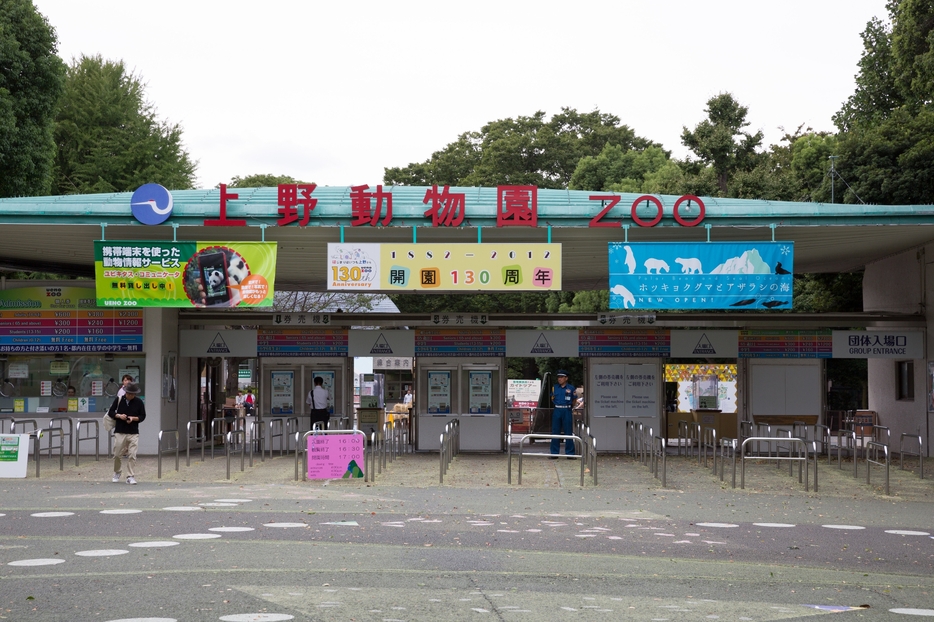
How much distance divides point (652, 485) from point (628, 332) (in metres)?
6.99

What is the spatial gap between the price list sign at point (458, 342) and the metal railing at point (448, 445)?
151cm

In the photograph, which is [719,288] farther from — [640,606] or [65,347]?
[65,347]

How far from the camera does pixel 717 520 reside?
464 inches

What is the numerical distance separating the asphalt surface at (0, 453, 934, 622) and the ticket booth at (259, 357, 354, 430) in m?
6.49

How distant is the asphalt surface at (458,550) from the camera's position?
7.07m

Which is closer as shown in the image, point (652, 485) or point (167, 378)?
point (652, 485)

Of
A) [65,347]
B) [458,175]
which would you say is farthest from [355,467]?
[458,175]

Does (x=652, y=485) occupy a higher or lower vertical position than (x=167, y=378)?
lower

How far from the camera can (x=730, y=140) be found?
31891 mm

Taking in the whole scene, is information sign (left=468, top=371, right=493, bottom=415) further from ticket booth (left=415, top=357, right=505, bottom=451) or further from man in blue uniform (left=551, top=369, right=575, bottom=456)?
man in blue uniform (left=551, top=369, right=575, bottom=456)

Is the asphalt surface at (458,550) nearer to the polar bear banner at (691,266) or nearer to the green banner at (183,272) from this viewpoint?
the green banner at (183,272)

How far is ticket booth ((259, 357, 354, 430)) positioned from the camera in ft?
74.0

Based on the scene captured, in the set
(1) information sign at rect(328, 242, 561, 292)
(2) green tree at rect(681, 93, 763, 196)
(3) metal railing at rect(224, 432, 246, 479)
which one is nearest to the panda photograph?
(1) information sign at rect(328, 242, 561, 292)

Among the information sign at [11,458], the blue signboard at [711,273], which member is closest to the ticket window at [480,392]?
the blue signboard at [711,273]
